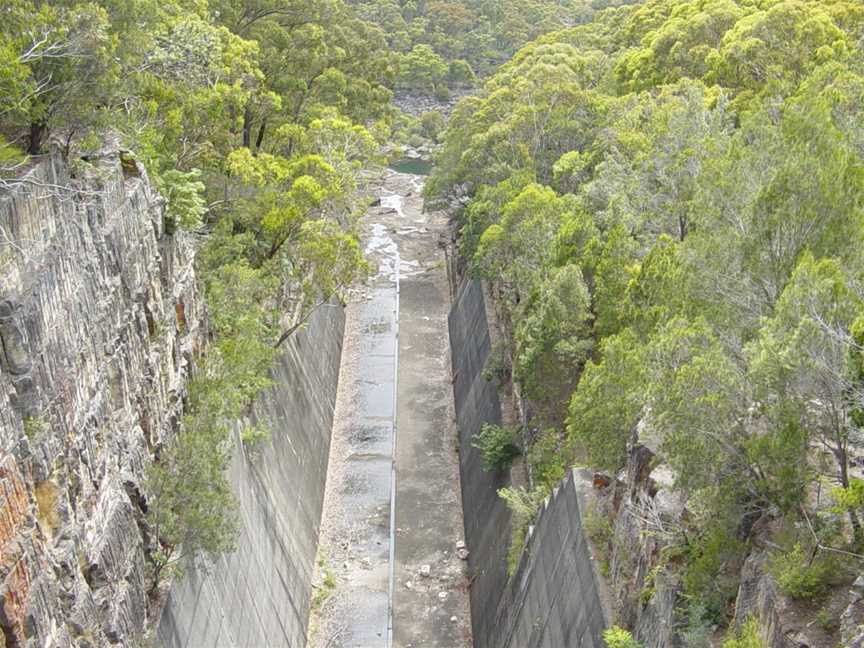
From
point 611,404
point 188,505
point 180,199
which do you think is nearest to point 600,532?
point 611,404

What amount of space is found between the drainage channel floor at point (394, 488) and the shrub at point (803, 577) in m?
12.4

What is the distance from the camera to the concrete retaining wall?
17.9 metres

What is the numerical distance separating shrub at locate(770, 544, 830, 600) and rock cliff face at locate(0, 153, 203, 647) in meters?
10.1

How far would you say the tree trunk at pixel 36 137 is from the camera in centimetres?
1527

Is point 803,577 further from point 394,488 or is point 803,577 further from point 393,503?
point 394,488

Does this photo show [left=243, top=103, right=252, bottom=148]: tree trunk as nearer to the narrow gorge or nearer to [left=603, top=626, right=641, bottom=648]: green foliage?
the narrow gorge

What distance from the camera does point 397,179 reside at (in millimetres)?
65875

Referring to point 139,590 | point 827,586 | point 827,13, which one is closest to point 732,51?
point 827,13

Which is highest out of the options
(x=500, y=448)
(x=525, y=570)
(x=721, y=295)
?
(x=721, y=295)

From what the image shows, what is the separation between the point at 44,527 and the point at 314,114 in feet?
91.0

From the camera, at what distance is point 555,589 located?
19.1m

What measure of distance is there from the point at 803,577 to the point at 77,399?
440 inches

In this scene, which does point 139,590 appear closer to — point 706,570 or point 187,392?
point 187,392

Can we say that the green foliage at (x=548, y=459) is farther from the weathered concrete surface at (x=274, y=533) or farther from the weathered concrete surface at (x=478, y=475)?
the weathered concrete surface at (x=274, y=533)
